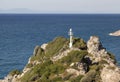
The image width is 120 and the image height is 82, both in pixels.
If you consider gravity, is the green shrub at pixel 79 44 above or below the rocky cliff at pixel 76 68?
above

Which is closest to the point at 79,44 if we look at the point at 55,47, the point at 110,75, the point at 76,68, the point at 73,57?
the point at 55,47

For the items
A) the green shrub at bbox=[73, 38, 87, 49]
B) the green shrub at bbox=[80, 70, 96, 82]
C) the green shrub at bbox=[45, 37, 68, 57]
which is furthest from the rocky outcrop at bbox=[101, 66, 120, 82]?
the green shrub at bbox=[45, 37, 68, 57]

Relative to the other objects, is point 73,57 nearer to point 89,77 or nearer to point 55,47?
point 89,77

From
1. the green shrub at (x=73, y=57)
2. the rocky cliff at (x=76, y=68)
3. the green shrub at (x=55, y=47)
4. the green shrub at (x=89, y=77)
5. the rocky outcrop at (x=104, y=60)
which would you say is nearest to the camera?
the rocky outcrop at (x=104, y=60)

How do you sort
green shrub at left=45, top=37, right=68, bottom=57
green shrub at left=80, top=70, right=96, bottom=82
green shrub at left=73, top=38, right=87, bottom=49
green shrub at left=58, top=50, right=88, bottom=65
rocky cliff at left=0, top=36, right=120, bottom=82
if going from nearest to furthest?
green shrub at left=80, top=70, right=96, bottom=82 < rocky cliff at left=0, top=36, right=120, bottom=82 < green shrub at left=58, top=50, right=88, bottom=65 < green shrub at left=73, top=38, right=87, bottom=49 < green shrub at left=45, top=37, right=68, bottom=57

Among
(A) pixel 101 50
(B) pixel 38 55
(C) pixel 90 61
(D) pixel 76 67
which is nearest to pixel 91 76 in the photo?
(D) pixel 76 67

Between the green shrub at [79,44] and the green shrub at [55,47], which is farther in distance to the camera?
the green shrub at [55,47]

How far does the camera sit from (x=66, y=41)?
55.9 m

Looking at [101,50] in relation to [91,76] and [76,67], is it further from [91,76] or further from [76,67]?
[91,76]

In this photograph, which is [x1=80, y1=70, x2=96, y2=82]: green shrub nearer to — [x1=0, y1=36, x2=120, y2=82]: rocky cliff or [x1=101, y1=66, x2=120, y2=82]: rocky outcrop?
[x1=0, y1=36, x2=120, y2=82]: rocky cliff

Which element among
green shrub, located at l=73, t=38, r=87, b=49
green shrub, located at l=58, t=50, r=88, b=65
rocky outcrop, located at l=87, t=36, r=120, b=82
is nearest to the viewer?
rocky outcrop, located at l=87, t=36, r=120, b=82

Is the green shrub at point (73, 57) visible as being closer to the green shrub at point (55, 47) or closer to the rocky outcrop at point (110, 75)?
the rocky outcrop at point (110, 75)

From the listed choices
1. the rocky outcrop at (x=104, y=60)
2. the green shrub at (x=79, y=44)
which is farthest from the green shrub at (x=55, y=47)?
the rocky outcrop at (x=104, y=60)

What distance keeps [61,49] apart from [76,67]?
10.1 meters
